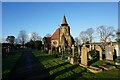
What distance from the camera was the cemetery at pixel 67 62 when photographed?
45.0 ft

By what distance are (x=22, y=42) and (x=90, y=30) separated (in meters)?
42.7

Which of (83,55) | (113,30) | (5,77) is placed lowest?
(5,77)

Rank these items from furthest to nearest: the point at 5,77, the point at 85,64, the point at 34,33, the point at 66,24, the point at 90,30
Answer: the point at 34,33, the point at 90,30, the point at 66,24, the point at 85,64, the point at 5,77

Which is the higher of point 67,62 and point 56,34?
point 56,34

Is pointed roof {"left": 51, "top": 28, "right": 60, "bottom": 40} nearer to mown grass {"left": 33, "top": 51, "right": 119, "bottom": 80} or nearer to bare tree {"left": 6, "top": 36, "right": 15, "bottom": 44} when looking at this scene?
bare tree {"left": 6, "top": 36, "right": 15, "bottom": 44}

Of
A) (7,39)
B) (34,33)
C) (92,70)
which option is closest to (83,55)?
(92,70)

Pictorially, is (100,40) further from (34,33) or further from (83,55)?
(83,55)

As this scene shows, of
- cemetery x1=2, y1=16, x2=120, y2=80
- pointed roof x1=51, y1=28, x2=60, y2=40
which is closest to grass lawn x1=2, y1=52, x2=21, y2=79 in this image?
cemetery x1=2, y1=16, x2=120, y2=80

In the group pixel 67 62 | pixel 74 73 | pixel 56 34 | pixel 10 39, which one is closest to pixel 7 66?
pixel 67 62

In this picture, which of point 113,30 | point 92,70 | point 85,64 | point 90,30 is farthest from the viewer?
point 90,30

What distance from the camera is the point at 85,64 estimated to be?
18.8 meters

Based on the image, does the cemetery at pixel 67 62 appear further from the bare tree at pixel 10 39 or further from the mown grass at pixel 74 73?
the bare tree at pixel 10 39

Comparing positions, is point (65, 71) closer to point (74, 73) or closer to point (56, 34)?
point (74, 73)

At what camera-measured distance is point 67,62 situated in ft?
75.1
